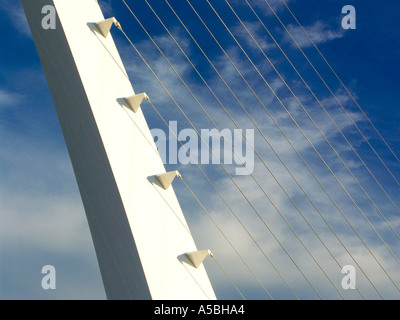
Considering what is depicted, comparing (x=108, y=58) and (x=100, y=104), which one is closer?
(x=100, y=104)

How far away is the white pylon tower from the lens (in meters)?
4.14

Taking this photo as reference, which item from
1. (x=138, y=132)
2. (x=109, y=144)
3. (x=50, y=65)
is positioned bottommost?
(x=109, y=144)

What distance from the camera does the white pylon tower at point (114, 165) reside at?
414 cm

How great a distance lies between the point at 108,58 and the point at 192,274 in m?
2.28

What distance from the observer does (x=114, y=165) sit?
4.35m
